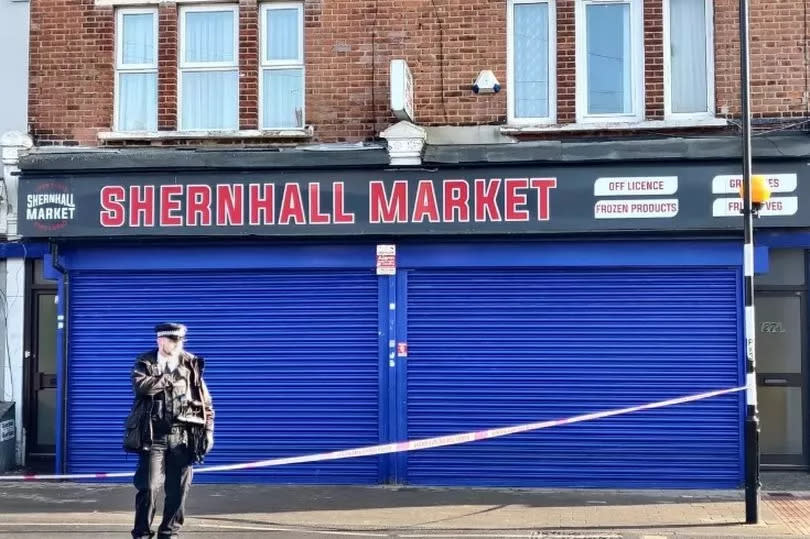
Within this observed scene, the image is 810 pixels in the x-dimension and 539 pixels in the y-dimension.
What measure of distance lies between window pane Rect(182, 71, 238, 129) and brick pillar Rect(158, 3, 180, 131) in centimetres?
17

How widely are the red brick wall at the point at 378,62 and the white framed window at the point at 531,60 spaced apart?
0.43 feet

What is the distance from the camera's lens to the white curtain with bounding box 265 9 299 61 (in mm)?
11672

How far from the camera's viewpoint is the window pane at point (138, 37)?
1186 cm

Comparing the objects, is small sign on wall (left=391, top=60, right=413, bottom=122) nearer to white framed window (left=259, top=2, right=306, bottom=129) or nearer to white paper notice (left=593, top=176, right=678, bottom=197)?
white framed window (left=259, top=2, right=306, bottom=129)

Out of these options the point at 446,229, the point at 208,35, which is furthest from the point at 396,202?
the point at 208,35

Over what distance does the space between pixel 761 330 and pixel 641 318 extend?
171cm

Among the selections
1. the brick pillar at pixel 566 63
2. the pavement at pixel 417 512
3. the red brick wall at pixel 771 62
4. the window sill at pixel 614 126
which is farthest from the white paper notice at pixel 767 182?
the pavement at pixel 417 512

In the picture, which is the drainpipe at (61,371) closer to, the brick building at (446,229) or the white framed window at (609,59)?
the brick building at (446,229)

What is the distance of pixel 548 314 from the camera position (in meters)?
10.9

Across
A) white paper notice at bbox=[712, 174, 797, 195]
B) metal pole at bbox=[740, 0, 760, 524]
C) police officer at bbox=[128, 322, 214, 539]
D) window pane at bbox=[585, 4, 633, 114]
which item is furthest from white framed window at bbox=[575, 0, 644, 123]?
police officer at bbox=[128, 322, 214, 539]

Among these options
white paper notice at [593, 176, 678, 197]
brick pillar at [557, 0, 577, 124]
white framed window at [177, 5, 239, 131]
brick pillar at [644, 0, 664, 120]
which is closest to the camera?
white paper notice at [593, 176, 678, 197]

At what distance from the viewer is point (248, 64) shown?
37.9 feet

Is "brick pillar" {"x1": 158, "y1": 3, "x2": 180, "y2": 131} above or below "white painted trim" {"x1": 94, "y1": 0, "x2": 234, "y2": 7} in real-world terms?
below

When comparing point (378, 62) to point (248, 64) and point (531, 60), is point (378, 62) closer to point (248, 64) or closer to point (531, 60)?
point (248, 64)
